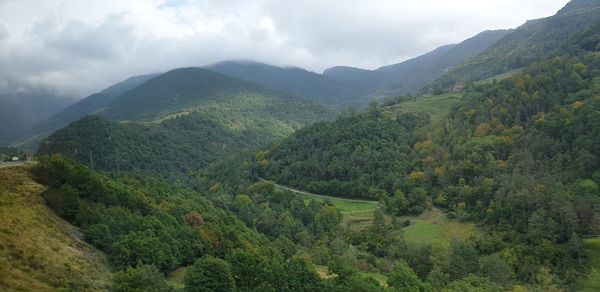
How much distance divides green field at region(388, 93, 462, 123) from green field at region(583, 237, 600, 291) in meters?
86.3

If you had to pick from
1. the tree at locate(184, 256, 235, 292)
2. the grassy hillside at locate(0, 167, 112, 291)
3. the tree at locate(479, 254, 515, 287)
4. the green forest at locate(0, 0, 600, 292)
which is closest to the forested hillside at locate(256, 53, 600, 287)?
the green forest at locate(0, 0, 600, 292)

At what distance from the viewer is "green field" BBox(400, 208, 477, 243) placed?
3310 inches

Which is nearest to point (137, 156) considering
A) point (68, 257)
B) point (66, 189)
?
point (66, 189)

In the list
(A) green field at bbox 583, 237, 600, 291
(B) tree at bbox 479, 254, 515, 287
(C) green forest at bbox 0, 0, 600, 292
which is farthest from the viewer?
(B) tree at bbox 479, 254, 515, 287

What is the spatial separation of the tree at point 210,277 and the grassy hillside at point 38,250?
706 cm

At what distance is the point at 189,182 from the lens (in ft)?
488

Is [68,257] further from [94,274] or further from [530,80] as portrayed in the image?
[530,80]

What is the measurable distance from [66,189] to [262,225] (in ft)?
144

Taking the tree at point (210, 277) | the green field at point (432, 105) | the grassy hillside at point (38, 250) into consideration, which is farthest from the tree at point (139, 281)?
Result: the green field at point (432, 105)

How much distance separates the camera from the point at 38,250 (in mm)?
39812

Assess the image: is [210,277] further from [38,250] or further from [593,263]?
[593,263]

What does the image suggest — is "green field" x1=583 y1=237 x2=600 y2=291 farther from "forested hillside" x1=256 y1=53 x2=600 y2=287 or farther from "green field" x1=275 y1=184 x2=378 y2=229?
"green field" x1=275 y1=184 x2=378 y2=229

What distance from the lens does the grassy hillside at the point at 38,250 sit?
35.5 m

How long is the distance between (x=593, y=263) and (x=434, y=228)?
1213 inches
